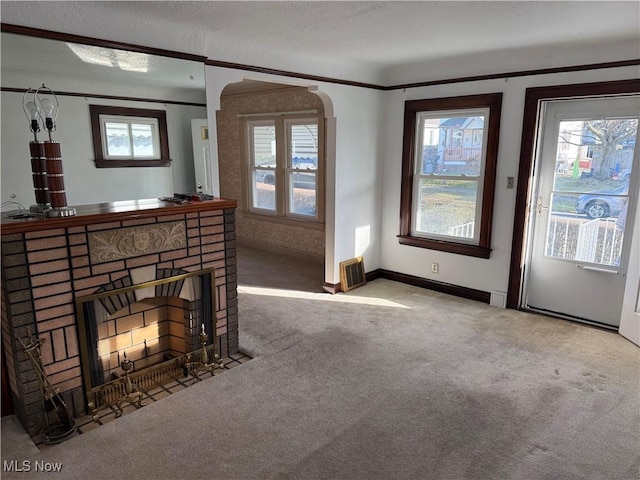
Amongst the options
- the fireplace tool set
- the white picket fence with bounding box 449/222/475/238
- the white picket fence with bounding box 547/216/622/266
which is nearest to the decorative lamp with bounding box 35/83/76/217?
the fireplace tool set

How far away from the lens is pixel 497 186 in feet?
13.0

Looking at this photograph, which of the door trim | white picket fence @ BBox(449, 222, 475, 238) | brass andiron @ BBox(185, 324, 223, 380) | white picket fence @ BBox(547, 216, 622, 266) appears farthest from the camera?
white picket fence @ BBox(449, 222, 475, 238)

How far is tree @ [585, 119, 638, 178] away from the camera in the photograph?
3.31 meters

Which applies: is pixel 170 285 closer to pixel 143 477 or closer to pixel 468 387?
pixel 143 477

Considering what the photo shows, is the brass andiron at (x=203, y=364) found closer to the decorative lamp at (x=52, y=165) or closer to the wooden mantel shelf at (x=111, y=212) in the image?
the wooden mantel shelf at (x=111, y=212)

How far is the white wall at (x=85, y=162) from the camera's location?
88.2 inches

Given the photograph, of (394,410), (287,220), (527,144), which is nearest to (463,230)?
(527,144)

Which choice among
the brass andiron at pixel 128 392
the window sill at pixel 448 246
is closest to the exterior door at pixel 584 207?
the window sill at pixel 448 246

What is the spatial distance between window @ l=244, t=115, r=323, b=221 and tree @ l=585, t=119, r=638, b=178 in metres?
2.82

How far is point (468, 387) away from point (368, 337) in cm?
90

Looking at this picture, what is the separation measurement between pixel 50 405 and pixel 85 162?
134 cm

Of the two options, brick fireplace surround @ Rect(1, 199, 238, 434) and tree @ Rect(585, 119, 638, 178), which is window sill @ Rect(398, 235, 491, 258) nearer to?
tree @ Rect(585, 119, 638, 178)

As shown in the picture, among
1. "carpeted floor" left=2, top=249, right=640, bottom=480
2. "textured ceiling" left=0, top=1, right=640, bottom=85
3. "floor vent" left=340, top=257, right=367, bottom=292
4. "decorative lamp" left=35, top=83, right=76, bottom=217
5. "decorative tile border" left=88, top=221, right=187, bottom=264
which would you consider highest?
"textured ceiling" left=0, top=1, right=640, bottom=85

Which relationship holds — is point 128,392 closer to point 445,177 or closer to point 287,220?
point 445,177
